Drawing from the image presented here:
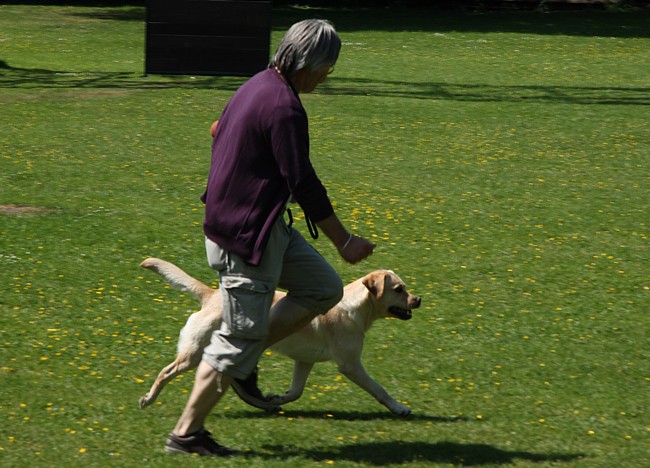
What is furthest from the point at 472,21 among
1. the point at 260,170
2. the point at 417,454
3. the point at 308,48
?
the point at 260,170

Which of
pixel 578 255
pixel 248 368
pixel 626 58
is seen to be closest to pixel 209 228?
pixel 248 368

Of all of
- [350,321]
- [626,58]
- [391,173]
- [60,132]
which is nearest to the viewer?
[350,321]

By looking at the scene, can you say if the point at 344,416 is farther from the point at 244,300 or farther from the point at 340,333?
the point at 244,300

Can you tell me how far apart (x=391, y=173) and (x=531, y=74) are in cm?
1090

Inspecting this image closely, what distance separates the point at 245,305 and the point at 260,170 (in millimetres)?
614

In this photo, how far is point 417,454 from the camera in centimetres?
545

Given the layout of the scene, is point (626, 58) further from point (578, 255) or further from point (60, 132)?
point (578, 255)

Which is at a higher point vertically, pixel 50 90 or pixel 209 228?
pixel 209 228

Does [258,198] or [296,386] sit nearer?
[258,198]

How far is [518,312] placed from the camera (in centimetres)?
816

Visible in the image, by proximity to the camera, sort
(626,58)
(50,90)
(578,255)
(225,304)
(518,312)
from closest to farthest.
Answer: (225,304)
(518,312)
(578,255)
(50,90)
(626,58)

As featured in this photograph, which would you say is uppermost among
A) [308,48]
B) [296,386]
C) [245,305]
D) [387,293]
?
[308,48]

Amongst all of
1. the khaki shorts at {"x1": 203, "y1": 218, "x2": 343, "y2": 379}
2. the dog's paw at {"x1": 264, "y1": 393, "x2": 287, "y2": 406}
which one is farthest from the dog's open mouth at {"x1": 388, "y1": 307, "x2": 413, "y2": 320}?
the khaki shorts at {"x1": 203, "y1": 218, "x2": 343, "y2": 379}

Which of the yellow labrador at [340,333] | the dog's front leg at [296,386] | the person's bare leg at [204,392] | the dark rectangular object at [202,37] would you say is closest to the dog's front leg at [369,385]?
the yellow labrador at [340,333]
